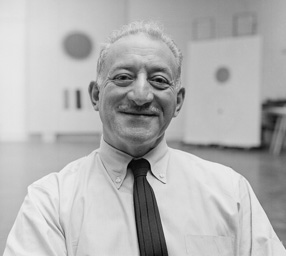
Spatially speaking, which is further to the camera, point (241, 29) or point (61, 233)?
point (241, 29)

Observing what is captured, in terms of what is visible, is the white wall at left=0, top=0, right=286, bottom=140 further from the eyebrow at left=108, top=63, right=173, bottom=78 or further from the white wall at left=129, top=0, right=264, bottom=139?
the eyebrow at left=108, top=63, right=173, bottom=78

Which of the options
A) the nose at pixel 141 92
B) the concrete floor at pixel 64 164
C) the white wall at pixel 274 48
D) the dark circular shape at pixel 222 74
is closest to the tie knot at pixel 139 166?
the nose at pixel 141 92

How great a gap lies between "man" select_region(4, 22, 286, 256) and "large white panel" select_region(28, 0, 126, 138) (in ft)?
26.4

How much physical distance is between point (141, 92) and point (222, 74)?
677cm

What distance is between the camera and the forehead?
1122 millimetres

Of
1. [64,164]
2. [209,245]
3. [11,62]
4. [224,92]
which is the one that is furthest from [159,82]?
[11,62]

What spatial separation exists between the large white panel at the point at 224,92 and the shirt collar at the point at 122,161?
6.30m

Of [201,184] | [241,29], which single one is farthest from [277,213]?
[241,29]

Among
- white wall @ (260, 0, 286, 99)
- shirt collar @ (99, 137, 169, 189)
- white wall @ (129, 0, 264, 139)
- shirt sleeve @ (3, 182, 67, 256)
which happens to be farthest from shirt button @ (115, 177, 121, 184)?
white wall @ (129, 0, 264, 139)

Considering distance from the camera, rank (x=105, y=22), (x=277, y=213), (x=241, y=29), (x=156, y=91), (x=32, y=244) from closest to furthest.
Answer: (x=32, y=244)
(x=156, y=91)
(x=277, y=213)
(x=241, y=29)
(x=105, y=22)

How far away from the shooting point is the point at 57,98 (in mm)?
9273

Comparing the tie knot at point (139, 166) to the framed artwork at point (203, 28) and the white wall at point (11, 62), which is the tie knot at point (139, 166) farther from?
the white wall at point (11, 62)

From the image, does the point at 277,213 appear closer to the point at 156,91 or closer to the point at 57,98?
the point at 156,91

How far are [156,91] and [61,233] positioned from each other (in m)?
0.42
